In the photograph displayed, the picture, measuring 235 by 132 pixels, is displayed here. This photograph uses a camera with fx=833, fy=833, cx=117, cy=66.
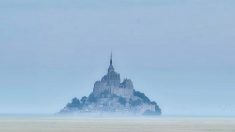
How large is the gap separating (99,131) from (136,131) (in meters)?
6.41

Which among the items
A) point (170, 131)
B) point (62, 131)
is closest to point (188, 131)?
point (170, 131)

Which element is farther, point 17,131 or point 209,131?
point 209,131

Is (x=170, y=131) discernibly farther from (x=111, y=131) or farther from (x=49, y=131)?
(x=49, y=131)

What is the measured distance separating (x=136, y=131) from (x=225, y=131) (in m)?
13.4

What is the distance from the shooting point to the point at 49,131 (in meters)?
122

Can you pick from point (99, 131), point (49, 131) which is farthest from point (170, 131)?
point (49, 131)

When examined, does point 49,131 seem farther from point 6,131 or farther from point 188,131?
point 188,131

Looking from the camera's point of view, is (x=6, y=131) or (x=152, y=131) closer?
(x=6, y=131)

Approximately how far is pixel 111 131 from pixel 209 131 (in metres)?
15.3

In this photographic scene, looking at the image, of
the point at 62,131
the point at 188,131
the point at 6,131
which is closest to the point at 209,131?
the point at 188,131

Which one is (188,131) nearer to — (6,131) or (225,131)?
(225,131)

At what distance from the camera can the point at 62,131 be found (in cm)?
12256

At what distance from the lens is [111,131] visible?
12600 centimetres

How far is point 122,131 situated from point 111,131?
114 inches
